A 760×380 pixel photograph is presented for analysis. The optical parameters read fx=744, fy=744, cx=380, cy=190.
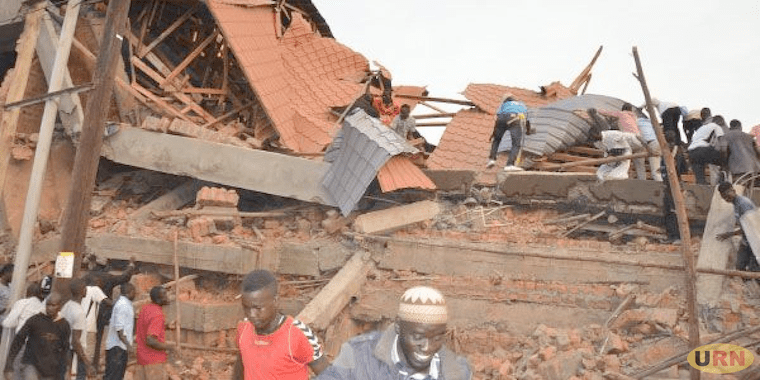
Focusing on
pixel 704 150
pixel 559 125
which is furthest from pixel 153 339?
pixel 559 125

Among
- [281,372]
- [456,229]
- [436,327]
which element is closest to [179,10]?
Result: [456,229]

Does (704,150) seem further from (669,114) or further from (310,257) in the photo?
(310,257)

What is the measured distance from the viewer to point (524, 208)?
9.52 m

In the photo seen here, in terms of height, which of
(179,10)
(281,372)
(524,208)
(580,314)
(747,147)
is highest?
(179,10)

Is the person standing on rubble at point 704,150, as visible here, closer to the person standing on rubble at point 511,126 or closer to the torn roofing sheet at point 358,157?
the person standing on rubble at point 511,126

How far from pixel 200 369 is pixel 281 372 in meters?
4.36

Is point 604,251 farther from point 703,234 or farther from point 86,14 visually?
point 86,14

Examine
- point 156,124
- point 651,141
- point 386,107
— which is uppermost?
point 386,107

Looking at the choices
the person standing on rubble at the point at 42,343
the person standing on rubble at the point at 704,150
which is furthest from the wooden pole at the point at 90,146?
the person standing on rubble at the point at 704,150

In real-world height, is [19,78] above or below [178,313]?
above

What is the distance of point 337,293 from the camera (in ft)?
27.0

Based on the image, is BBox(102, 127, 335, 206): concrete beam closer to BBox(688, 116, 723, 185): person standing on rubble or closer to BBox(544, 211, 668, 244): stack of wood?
BBox(544, 211, 668, 244): stack of wood

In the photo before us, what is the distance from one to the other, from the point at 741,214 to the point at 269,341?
16.8 ft

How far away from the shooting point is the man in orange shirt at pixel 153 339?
6.92 metres
